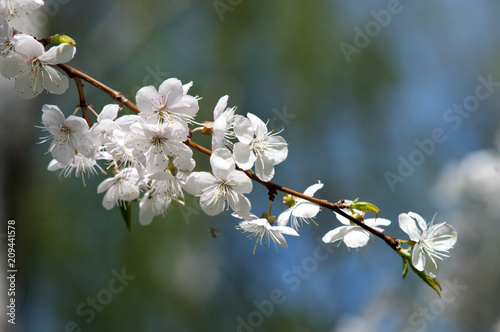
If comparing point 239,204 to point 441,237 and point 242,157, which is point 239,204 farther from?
point 441,237

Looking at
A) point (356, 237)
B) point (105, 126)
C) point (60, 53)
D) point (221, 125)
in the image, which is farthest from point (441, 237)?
point (60, 53)

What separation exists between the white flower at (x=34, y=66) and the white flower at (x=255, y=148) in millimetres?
366

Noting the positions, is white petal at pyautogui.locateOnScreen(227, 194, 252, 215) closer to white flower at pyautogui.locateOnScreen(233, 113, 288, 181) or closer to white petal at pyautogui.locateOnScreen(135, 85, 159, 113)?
white flower at pyautogui.locateOnScreen(233, 113, 288, 181)

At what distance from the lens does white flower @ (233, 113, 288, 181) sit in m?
0.86

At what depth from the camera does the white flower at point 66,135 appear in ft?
3.00

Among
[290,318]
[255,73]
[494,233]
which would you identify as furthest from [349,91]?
[290,318]

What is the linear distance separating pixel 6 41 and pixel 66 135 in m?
0.23

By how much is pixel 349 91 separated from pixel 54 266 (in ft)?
9.34

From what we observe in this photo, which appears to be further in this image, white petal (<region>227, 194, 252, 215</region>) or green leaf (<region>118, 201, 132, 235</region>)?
green leaf (<region>118, 201, 132, 235</region>)

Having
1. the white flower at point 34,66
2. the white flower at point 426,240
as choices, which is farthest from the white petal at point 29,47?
the white flower at point 426,240

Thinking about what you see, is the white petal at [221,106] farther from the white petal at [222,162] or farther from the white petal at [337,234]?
the white petal at [337,234]

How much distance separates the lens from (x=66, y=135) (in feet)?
3.09

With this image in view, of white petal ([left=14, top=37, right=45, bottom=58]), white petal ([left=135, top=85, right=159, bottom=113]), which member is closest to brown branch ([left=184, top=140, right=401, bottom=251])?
white petal ([left=135, top=85, right=159, bottom=113])

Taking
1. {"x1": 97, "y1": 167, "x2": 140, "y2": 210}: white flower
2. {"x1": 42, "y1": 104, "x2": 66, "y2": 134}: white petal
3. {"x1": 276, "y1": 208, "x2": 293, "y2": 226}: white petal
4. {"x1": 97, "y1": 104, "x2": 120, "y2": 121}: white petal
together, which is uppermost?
{"x1": 97, "y1": 104, "x2": 120, "y2": 121}: white petal
